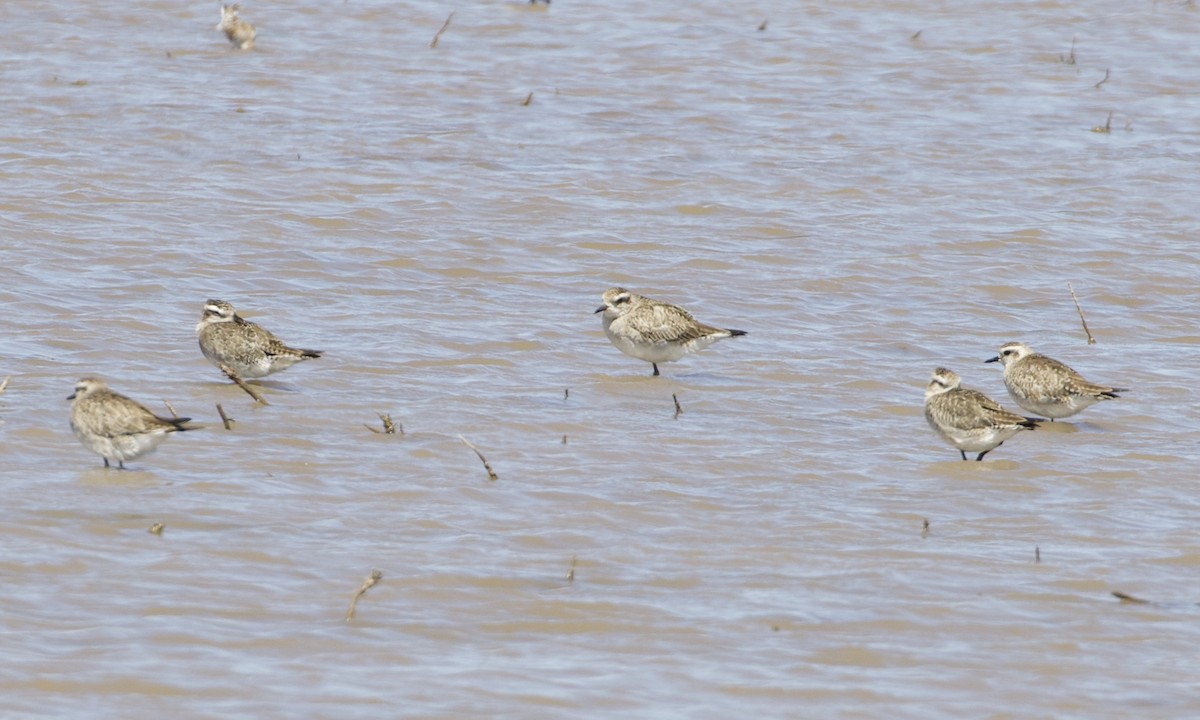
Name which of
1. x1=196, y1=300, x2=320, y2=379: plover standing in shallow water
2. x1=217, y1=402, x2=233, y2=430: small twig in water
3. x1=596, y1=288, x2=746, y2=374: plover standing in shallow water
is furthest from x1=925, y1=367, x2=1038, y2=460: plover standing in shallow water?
x1=217, y1=402, x2=233, y2=430: small twig in water

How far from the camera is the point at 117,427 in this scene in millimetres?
10484

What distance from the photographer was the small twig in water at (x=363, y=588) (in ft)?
27.4

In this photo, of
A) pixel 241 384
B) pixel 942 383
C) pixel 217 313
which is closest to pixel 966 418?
pixel 942 383

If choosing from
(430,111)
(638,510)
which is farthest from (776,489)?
(430,111)

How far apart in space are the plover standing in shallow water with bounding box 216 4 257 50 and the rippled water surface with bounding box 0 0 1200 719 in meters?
0.37

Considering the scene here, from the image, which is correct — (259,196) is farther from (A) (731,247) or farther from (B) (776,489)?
(B) (776,489)

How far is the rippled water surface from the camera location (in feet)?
27.3

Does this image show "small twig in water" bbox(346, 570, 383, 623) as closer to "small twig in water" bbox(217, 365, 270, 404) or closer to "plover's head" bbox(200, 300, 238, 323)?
"small twig in water" bbox(217, 365, 270, 404)

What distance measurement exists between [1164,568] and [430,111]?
14842 mm

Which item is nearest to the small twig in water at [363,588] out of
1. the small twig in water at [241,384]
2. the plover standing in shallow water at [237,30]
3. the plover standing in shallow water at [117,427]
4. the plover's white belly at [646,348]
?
the plover standing in shallow water at [117,427]

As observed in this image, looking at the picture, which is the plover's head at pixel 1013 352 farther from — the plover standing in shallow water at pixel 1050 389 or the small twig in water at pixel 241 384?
the small twig in water at pixel 241 384

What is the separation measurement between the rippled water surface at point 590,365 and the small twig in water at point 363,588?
0.11m

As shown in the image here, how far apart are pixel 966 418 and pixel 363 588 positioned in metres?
4.93

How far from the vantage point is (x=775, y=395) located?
530 inches
